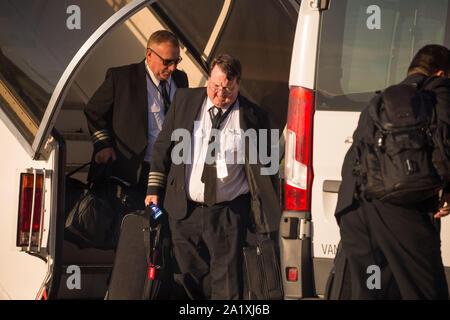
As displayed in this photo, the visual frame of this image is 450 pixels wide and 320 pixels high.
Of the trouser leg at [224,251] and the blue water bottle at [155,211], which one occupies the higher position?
the blue water bottle at [155,211]

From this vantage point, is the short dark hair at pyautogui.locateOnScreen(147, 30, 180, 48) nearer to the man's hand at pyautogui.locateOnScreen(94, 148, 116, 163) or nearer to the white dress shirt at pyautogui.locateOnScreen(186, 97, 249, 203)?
the man's hand at pyautogui.locateOnScreen(94, 148, 116, 163)

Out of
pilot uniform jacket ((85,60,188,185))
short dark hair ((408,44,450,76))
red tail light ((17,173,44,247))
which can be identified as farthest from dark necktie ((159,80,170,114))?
short dark hair ((408,44,450,76))

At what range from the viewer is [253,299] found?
5.84 meters

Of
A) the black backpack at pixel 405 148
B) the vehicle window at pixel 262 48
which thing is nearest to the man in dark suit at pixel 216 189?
the black backpack at pixel 405 148

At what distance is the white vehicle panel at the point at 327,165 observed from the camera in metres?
5.41

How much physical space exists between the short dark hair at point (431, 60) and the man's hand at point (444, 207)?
25.8 inches

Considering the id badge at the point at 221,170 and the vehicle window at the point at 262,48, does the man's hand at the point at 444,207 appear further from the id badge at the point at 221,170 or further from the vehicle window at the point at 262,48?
the vehicle window at the point at 262,48

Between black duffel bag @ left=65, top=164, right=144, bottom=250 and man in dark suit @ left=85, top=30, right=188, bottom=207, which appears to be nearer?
black duffel bag @ left=65, top=164, right=144, bottom=250

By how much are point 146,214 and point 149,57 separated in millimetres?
1390

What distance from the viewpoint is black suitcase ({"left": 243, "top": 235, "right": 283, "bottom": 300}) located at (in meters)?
5.79

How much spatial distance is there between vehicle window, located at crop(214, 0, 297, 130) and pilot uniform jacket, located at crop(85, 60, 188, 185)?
1683mm

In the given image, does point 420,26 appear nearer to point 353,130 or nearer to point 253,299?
point 353,130

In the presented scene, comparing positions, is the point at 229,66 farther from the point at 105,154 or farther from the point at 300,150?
the point at 105,154

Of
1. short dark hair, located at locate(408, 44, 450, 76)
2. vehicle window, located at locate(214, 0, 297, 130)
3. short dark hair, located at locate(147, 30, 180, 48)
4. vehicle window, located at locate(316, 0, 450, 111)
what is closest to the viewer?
short dark hair, located at locate(408, 44, 450, 76)
